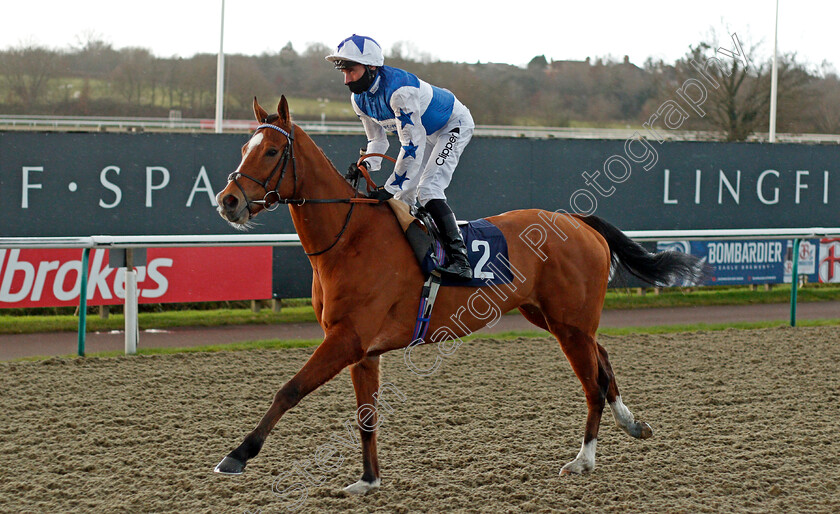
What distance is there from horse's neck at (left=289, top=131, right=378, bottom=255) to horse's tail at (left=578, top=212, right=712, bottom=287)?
168 cm

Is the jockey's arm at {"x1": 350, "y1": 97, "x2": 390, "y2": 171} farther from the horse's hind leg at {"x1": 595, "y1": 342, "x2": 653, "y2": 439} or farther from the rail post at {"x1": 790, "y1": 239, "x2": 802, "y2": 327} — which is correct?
the rail post at {"x1": 790, "y1": 239, "x2": 802, "y2": 327}

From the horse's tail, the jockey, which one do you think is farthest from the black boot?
the horse's tail

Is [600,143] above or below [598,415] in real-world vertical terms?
above

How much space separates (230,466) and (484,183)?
20.6 ft

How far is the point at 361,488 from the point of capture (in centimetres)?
345

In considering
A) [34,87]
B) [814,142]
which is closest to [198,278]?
[34,87]

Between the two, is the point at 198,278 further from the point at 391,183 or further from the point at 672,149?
the point at 672,149

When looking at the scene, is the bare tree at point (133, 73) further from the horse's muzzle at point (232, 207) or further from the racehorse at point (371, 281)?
the horse's muzzle at point (232, 207)

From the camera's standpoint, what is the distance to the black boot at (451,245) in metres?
3.73

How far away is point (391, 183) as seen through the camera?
3.73 meters

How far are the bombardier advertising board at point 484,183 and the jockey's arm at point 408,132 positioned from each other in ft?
15.1

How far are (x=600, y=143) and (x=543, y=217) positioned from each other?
536cm

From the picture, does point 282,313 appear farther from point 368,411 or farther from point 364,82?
point 364,82

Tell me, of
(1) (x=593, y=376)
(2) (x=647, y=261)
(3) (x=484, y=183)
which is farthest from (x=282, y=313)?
(1) (x=593, y=376)
